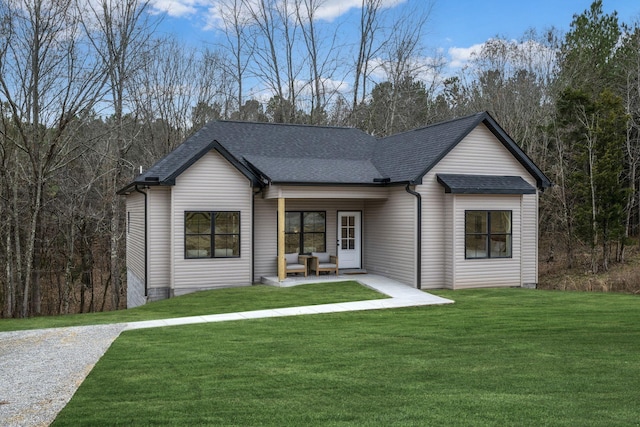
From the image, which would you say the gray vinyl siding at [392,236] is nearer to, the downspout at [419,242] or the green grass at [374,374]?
the downspout at [419,242]

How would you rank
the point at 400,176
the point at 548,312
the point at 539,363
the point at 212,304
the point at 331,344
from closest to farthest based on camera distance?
the point at 539,363, the point at 331,344, the point at 548,312, the point at 212,304, the point at 400,176

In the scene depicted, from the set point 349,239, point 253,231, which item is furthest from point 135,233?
point 349,239

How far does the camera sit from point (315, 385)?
6.88 meters

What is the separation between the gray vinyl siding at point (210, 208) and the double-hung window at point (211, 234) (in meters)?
0.13

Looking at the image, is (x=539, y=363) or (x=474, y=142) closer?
(x=539, y=363)

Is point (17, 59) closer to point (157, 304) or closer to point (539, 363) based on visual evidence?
point (157, 304)

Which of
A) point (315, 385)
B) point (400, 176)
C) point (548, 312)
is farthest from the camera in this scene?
point (400, 176)

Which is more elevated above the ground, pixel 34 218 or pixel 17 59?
pixel 17 59

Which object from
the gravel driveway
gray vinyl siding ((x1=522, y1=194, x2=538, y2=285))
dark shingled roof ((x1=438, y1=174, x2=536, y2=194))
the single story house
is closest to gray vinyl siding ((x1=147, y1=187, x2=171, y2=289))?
the single story house

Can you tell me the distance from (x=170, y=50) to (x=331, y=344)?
2363cm

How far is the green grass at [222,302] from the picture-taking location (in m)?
12.6

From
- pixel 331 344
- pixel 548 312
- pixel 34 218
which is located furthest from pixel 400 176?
pixel 34 218

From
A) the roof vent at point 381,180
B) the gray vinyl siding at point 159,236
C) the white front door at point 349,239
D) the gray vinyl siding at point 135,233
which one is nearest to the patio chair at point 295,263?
the white front door at point 349,239

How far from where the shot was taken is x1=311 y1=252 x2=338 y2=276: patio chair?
18.1m
